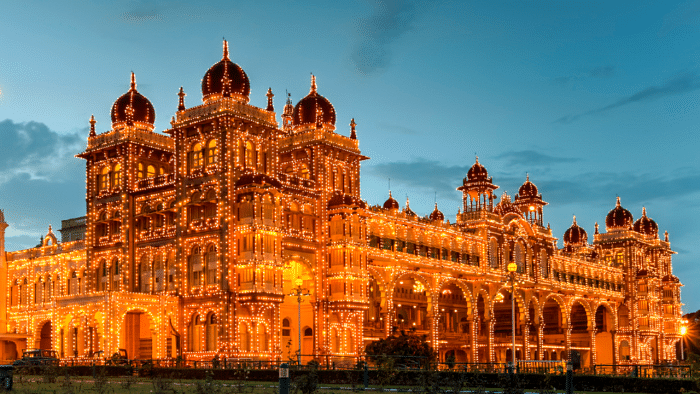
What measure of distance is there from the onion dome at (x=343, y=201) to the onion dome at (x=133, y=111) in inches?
667

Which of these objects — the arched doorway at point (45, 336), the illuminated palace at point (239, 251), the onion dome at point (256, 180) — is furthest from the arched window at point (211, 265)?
the arched doorway at point (45, 336)

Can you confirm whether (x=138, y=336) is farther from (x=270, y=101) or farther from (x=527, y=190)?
(x=527, y=190)

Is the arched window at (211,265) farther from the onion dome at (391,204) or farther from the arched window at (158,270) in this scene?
the onion dome at (391,204)

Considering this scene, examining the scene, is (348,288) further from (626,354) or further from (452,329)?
(626,354)

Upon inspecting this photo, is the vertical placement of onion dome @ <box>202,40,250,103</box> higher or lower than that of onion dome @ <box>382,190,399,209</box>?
higher

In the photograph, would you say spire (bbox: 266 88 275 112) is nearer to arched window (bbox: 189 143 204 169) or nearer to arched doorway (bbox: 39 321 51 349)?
arched window (bbox: 189 143 204 169)

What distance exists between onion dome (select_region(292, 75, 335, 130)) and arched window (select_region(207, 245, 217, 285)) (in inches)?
569

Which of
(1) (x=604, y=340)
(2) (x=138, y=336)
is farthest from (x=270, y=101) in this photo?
(1) (x=604, y=340)

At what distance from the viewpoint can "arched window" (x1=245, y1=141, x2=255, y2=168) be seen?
64.7 metres

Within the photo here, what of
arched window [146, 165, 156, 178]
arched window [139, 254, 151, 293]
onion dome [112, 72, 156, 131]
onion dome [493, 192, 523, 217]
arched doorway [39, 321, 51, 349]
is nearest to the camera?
arched window [139, 254, 151, 293]

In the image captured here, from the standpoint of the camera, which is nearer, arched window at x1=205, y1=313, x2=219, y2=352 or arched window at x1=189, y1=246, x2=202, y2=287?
arched window at x1=205, y1=313, x2=219, y2=352

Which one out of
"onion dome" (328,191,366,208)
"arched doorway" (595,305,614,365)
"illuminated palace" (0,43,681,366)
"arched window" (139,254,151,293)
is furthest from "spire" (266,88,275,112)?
"arched doorway" (595,305,614,365)

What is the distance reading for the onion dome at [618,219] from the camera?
385ft

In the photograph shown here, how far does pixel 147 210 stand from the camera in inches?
2717
